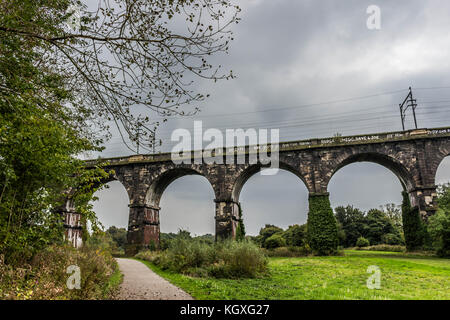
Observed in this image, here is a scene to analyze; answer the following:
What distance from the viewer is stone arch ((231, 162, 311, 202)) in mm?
23906

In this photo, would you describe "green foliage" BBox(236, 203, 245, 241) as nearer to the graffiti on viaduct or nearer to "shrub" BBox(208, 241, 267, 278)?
the graffiti on viaduct

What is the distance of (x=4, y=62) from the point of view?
6188 mm

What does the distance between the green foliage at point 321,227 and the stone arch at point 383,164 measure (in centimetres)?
168

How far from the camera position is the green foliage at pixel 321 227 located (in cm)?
2077

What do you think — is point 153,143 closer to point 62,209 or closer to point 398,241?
point 62,209

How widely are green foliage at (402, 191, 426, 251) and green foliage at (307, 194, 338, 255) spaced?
5.41 m

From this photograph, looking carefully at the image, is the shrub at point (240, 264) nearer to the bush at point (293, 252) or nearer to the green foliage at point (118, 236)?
the bush at point (293, 252)

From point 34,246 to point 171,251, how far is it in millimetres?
6878

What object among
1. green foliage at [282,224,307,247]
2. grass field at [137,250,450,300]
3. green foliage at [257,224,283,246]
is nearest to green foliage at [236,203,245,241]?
green foliage at [282,224,307,247]

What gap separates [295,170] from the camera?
77.9ft

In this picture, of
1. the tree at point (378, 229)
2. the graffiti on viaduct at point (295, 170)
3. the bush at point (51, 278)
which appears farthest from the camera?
the tree at point (378, 229)

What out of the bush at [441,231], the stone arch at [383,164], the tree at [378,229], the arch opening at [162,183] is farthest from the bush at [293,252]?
the tree at [378,229]

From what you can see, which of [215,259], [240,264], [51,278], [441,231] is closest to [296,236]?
[441,231]
